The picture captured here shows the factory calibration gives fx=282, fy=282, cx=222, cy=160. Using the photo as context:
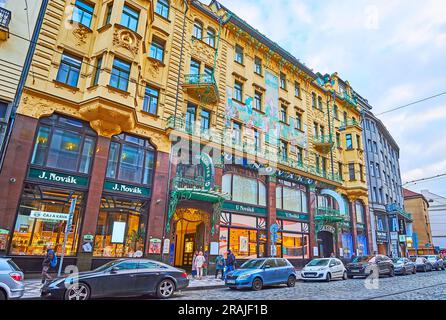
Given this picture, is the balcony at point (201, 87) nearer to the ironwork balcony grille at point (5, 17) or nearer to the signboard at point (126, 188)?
the signboard at point (126, 188)

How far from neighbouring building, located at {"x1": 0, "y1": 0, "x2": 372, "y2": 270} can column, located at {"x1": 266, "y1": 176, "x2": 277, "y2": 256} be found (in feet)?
0.29

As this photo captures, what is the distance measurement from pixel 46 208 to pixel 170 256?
7.36 meters

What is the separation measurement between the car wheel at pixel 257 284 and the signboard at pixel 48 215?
8.75 metres

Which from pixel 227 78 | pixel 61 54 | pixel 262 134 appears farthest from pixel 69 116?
pixel 262 134

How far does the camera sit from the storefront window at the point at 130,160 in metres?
16.3

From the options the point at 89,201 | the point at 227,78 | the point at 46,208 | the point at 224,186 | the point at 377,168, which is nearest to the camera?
the point at 46,208

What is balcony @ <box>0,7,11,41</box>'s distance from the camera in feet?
Answer: 45.5

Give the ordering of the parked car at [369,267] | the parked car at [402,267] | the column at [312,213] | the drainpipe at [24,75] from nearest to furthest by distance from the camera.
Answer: the drainpipe at [24,75] < the parked car at [369,267] < the parked car at [402,267] < the column at [312,213]

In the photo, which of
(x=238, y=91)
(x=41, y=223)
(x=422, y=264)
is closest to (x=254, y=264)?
(x=41, y=223)

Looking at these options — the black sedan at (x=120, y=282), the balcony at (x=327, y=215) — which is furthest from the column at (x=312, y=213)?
the black sedan at (x=120, y=282)

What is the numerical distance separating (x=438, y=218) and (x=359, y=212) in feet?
149

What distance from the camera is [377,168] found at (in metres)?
39.5

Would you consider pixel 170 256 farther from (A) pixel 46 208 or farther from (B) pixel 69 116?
(B) pixel 69 116

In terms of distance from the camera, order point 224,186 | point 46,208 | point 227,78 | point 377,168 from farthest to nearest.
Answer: point 377,168 < point 227,78 < point 224,186 < point 46,208
